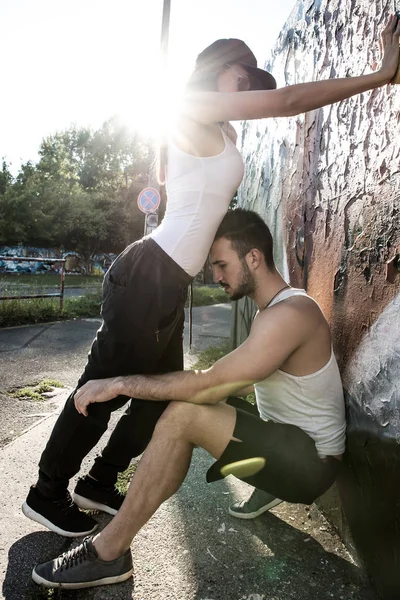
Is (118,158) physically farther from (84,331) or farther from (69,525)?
(69,525)

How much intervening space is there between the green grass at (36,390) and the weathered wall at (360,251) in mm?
2566

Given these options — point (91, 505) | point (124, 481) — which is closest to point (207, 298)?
point (124, 481)

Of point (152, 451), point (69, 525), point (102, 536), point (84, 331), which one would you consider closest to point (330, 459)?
point (152, 451)

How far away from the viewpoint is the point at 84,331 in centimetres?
758

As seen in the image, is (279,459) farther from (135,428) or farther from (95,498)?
(95,498)

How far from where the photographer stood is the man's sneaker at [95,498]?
222 centimetres

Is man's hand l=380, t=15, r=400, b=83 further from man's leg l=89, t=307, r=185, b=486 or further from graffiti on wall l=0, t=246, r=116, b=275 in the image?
graffiti on wall l=0, t=246, r=116, b=275

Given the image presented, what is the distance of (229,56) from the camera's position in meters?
1.76

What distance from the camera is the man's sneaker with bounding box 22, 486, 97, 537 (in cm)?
201

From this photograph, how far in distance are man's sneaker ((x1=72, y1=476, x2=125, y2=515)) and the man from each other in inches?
18.6

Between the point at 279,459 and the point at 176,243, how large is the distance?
0.91 m

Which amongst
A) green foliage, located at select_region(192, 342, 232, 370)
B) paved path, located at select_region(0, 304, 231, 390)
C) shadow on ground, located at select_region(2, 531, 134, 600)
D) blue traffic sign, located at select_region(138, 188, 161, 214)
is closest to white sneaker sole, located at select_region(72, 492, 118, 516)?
shadow on ground, located at select_region(2, 531, 134, 600)

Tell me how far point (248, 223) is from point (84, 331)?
6.06 meters

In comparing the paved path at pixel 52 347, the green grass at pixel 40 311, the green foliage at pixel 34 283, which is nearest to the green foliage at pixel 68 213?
the green foliage at pixel 34 283
